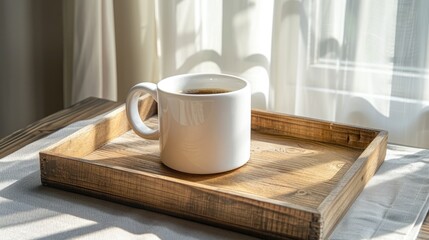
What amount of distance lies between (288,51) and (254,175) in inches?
15.9

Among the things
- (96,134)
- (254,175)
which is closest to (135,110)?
(96,134)

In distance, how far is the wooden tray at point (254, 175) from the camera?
0.67m

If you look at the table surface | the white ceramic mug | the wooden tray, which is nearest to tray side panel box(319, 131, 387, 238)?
the wooden tray

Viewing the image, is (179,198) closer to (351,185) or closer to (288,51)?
(351,185)

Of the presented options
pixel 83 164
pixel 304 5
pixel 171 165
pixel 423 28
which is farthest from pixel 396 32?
pixel 83 164

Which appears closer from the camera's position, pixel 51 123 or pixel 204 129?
pixel 204 129

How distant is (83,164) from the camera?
2.50 feet

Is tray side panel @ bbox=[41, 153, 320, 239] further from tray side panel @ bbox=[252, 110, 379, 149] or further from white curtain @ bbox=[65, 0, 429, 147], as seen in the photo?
white curtain @ bbox=[65, 0, 429, 147]

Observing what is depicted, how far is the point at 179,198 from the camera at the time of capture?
28.1 inches

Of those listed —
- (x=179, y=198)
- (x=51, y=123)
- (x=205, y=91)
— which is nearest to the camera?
(x=179, y=198)

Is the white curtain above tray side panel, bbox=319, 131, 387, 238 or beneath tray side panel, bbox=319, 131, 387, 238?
above

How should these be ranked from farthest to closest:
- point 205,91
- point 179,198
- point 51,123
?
point 51,123 < point 205,91 < point 179,198

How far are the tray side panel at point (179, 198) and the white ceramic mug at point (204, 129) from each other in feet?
0.28

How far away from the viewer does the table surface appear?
3.14ft
